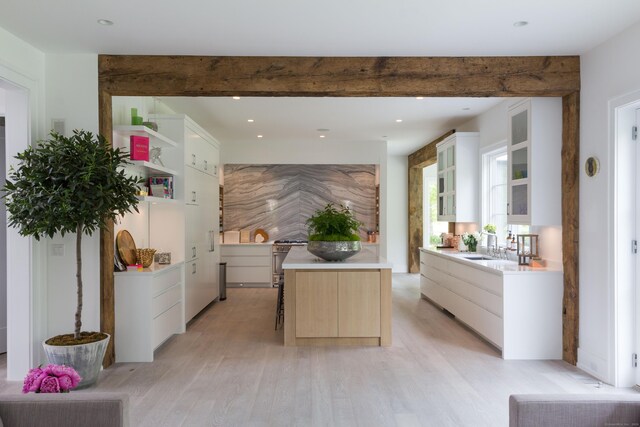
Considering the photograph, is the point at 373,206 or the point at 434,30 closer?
the point at 434,30

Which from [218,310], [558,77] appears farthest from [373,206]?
[558,77]

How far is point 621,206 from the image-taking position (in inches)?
136

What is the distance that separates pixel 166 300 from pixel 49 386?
2.60 meters

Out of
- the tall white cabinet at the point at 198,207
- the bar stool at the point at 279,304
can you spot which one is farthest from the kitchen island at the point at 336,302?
the tall white cabinet at the point at 198,207

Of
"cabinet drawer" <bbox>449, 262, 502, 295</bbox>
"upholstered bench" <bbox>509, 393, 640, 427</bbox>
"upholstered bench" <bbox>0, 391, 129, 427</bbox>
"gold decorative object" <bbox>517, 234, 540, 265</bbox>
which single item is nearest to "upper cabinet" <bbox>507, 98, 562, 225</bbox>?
"gold decorative object" <bbox>517, 234, 540, 265</bbox>

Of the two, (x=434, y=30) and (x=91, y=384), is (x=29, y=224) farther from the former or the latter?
(x=434, y=30)

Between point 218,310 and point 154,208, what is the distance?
182 centimetres

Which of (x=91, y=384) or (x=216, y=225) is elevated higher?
(x=216, y=225)

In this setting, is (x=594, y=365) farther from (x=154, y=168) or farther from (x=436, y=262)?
(x=154, y=168)

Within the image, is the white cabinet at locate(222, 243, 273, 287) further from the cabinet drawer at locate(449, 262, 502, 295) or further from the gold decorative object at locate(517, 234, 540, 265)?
the gold decorative object at locate(517, 234, 540, 265)

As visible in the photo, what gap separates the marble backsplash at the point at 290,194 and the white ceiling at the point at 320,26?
16.6 ft

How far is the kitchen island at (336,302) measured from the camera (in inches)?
179

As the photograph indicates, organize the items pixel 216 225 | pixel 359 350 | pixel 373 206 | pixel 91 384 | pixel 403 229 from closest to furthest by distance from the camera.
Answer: pixel 91 384 → pixel 359 350 → pixel 216 225 → pixel 373 206 → pixel 403 229

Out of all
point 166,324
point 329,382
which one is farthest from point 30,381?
point 166,324
